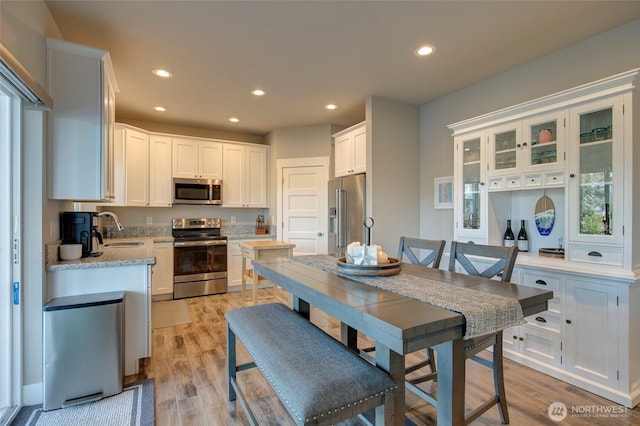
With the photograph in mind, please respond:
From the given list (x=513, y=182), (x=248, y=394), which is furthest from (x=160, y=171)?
(x=513, y=182)

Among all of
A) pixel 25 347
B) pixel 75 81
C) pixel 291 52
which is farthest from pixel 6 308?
pixel 291 52

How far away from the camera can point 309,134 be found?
5074 millimetres

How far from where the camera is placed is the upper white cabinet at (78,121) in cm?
220

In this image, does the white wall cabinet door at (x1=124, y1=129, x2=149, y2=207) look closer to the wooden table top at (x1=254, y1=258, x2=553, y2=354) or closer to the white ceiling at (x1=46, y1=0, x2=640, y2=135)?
the white ceiling at (x1=46, y1=0, x2=640, y2=135)

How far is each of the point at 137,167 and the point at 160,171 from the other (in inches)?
12.1

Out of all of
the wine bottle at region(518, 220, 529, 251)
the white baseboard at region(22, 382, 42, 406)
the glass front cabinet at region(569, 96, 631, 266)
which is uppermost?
the glass front cabinet at region(569, 96, 631, 266)

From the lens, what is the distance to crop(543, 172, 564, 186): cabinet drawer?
2463 mm

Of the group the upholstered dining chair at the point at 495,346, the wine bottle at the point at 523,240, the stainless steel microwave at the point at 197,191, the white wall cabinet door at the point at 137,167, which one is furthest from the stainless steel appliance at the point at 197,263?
the wine bottle at the point at 523,240

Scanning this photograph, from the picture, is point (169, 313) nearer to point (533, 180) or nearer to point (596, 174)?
point (533, 180)

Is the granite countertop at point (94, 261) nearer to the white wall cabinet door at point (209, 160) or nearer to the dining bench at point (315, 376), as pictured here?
the dining bench at point (315, 376)

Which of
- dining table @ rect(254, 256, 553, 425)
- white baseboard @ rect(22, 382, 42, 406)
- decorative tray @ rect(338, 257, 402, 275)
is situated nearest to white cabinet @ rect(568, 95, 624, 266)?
dining table @ rect(254, 256, 553, 425)

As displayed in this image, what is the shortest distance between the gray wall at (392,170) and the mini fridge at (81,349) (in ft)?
8.90

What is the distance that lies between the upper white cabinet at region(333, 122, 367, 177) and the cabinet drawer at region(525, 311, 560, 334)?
228cm

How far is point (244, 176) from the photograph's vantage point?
5328 millimetres
